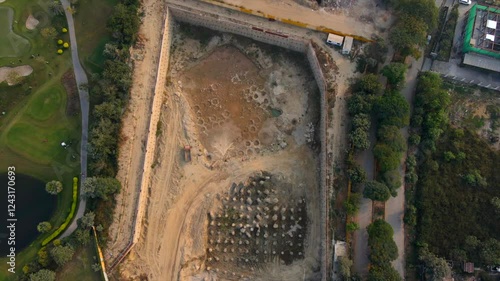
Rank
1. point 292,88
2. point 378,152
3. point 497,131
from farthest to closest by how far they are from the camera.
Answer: point 292,88 < point 497,131 < point 378,152

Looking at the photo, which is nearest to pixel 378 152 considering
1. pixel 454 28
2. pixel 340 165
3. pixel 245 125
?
pixel 340 165

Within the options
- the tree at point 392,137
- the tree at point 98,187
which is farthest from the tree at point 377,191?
the tree at point 98,187

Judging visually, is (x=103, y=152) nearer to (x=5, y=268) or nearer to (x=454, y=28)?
(x=5, y=268)

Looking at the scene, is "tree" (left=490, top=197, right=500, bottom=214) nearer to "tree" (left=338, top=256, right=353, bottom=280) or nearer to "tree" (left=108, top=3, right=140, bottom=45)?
"tree" (left=338, top=256, right=353, bottom=280)

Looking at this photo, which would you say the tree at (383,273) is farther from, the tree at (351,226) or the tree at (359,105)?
the tree at (359,105)

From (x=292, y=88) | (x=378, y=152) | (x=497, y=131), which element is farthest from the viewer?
(x=292, y=88)

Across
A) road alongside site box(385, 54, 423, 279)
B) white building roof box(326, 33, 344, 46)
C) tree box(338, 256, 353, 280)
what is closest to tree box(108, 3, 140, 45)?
white building roof box(326, 33, 344, 46)
